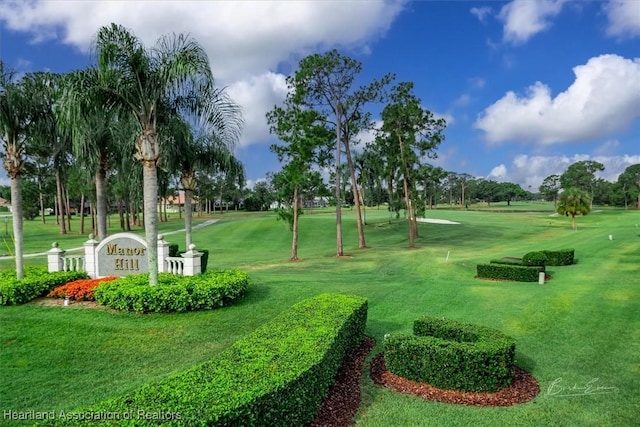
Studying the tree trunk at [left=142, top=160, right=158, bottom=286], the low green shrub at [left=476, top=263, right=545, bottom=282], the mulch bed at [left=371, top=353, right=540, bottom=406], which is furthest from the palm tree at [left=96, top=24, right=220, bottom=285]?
the low green shrub at [left=476, top=263, right=545, bottom=282]

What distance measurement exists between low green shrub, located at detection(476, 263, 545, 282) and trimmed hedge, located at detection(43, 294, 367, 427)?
13494 millimetres

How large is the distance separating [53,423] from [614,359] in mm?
10799

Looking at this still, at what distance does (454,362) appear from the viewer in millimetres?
7656

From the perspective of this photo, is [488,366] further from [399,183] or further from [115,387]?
[399,183]

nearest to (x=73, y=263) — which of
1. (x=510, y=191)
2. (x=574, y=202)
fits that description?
(x=574, y=202)

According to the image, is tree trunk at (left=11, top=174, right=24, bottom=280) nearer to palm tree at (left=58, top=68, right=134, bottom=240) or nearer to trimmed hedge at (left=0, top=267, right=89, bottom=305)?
trimmed hedge at (left=0, top=267, right=89, bottom=305)

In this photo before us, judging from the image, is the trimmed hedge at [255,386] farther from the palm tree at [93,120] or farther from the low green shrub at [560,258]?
the low green shrub at [560,258]

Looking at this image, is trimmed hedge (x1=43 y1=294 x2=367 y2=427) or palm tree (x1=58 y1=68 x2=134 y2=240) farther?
palm tree (x1=58 y1=68 x2=134 y2=240)

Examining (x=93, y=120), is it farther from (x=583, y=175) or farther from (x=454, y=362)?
(x=583, y=175)

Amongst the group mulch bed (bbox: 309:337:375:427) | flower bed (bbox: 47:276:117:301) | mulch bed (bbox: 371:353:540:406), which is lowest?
mulch bed (bbox: 371:353:540:406)

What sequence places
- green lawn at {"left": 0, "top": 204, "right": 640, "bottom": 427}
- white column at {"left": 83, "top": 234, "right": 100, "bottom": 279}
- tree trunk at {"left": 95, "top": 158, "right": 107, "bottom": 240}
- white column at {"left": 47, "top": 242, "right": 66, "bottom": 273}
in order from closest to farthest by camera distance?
green lawn at {"left": 0, "top": 204, "right": 640, "bottom": 427}, white column at {"left": 47, "top": 242, "right": 66, "bottom": 273}, white column at {"left": 83, "top": 234, "right": 100, "bottom": 279}, tree trunk at {"left": 95, "top": 158, "right": 107, "bottom": 240}

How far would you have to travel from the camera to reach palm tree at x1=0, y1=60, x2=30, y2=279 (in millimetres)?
12945

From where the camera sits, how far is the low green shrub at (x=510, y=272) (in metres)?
18.8

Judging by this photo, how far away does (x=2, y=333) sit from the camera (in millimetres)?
9852
